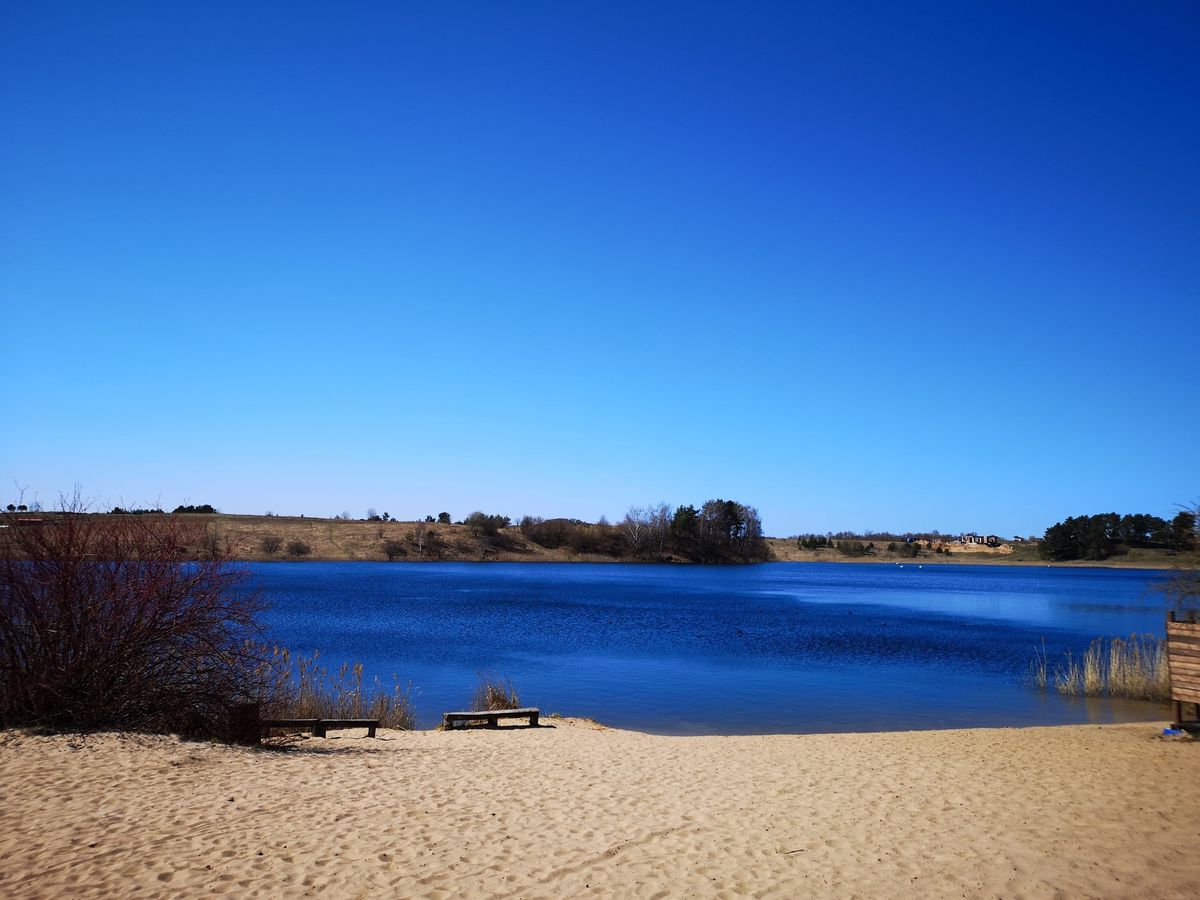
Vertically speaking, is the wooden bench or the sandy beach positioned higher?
the sandy beach

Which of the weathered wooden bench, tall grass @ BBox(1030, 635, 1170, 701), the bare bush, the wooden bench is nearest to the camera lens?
the bare bush

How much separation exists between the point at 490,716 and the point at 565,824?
8.29 m

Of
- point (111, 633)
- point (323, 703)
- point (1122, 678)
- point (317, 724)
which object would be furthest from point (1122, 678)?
point (111, 633)

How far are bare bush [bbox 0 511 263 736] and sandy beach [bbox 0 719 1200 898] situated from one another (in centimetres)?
79

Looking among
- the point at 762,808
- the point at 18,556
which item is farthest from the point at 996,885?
the point at 18,556

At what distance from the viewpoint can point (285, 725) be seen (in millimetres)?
13469

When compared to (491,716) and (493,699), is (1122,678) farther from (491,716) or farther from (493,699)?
(491,716)

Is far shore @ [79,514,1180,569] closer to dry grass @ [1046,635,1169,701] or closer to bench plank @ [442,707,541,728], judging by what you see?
bench plank @ [442,707,541,728]

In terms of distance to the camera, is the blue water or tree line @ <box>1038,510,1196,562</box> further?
tree line @ <box>1038,510,1196,562</box>

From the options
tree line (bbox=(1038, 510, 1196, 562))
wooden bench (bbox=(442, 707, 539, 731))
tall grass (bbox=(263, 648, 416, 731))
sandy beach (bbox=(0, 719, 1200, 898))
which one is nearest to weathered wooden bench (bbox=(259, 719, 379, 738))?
sandy beach (bbox=(0, 719, 1200, 898))

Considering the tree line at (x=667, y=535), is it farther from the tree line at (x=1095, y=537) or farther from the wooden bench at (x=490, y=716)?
the wooden bench at (x=490, y=716)

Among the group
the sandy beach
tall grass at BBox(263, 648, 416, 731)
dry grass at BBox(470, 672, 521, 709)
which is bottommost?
dry grass at BBox(470, 672, 521, 709)

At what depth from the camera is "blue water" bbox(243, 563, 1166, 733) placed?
71.4 feet

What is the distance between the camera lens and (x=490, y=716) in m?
16.9
